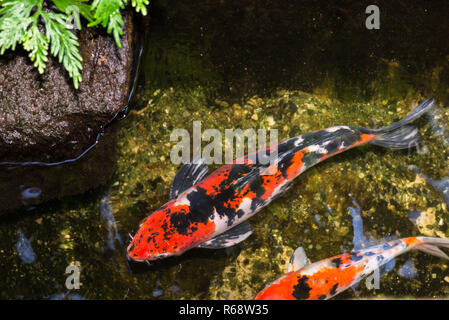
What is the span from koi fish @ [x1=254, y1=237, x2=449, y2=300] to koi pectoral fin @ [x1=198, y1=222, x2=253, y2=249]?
67 centimetres

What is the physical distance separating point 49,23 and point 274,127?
120 inches

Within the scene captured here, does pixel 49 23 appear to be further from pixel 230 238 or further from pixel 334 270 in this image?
pixel 334 270

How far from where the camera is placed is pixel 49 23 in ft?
13.2

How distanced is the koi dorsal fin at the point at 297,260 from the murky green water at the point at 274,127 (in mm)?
96

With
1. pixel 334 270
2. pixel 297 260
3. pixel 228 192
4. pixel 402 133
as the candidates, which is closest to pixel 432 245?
pixel 334 270

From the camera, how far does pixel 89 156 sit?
505 cm

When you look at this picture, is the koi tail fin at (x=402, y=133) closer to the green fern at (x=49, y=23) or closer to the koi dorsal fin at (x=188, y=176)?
the koi dorsal fin at (x=188, y=176)

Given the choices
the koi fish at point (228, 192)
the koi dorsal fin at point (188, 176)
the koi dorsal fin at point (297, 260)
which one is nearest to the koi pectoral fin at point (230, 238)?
the koi fish at point (228, 192)

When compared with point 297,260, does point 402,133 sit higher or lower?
higher

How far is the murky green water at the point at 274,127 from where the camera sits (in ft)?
16.0

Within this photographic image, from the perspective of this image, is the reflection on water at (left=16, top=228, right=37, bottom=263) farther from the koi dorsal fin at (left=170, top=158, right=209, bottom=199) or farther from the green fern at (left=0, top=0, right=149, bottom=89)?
the green fern at (left=0, top=0, right=149, bottom=89)

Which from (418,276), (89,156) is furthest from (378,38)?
(89,156)

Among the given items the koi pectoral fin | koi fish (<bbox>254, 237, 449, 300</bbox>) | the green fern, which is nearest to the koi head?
the koi pectoral fin

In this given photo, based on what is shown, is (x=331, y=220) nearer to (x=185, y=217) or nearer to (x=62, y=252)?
(x=185, y=217)
